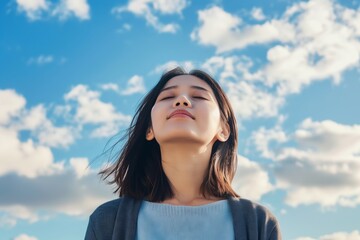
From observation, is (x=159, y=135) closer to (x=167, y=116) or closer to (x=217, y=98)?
(x=167, y=116)

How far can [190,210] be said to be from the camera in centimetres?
491

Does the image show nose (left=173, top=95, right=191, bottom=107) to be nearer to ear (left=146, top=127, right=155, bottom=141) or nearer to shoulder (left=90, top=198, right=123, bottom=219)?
ear (left=146, top=127, right=155, bottom=141)

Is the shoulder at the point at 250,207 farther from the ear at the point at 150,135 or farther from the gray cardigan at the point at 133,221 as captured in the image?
the ear at the point at 150,135

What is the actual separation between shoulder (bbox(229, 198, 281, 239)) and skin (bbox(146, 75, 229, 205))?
0.25 meters

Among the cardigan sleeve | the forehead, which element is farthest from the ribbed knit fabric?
the forehead

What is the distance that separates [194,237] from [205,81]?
1.67 meters

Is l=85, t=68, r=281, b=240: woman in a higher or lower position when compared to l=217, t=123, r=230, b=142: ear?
lower

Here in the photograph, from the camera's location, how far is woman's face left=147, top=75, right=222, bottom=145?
16.2 ft

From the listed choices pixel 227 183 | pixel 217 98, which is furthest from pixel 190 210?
pixel 217 98

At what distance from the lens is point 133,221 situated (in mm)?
4859

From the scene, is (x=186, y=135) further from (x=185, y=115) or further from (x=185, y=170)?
(x=185, y=170)

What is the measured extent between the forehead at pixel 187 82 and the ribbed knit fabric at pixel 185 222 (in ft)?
3.84

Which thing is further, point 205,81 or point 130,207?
point 205,81

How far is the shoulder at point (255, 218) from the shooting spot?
15.9 feet
